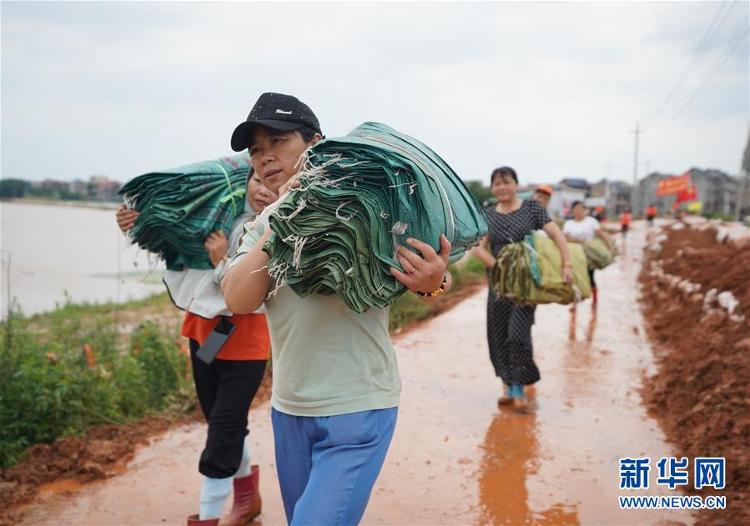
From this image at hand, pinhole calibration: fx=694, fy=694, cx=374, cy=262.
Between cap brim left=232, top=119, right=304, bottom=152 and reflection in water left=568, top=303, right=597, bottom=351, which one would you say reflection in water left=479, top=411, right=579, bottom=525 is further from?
reflection in water left=568, top=303, right=597, bottom=351

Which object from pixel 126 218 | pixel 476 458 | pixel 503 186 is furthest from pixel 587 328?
pixel 126 218

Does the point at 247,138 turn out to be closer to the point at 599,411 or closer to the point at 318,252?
the point at 318,252

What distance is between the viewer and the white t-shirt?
Answer: 9828 mm

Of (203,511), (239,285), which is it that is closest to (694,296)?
(203,511)

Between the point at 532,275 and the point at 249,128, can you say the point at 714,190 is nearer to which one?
the point at 532,275

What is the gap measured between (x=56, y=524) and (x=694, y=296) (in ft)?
→ 26.4

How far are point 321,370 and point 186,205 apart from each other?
1388mm

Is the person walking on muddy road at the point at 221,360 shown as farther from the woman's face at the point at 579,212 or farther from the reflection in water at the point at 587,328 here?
the woman's face at the point at 579,212

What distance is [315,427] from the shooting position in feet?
7.27

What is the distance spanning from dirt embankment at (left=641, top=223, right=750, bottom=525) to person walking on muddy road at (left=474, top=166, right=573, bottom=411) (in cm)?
115

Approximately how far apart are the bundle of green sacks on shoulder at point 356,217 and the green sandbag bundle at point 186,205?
4.08ft

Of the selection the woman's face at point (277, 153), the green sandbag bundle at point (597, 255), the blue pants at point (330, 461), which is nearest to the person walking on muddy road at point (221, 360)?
the woman's face at point (277, 153)

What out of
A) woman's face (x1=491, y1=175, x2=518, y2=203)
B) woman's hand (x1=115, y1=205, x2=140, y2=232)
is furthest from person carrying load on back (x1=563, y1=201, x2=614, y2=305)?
woman's hand (x1=115, y1=205, x2=140, y2=232)

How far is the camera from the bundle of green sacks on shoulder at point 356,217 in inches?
78.0
